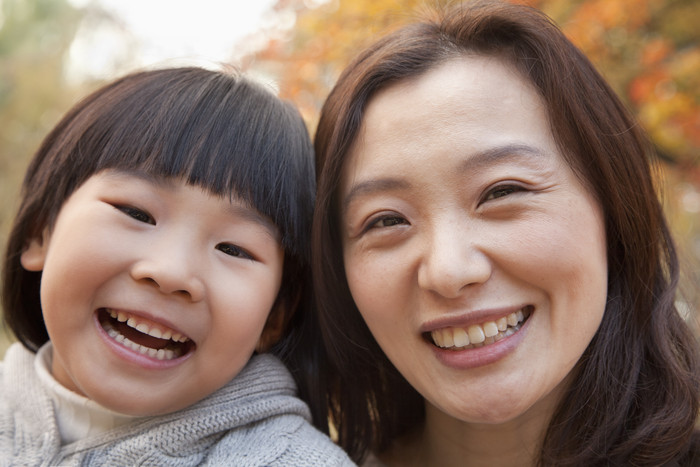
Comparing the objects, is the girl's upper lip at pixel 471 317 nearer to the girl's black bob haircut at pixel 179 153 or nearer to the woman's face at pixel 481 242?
the woman's face at pixel 481 242

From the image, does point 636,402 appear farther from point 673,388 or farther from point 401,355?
point 401,355

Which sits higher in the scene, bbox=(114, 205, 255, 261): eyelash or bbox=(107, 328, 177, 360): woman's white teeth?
bbox=(114, 205, 255, 261): eyelash

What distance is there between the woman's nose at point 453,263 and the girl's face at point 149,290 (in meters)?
0.57

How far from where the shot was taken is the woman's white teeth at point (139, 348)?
190 cm

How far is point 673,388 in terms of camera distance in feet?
6.31

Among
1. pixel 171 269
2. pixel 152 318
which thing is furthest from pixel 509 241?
pixel 152 318

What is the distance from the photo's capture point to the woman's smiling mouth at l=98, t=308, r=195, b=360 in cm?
189

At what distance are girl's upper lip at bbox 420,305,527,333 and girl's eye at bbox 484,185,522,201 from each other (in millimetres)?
321

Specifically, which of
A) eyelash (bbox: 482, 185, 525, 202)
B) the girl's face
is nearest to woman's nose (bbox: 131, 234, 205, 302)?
the girl's face

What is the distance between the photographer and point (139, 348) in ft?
6.25

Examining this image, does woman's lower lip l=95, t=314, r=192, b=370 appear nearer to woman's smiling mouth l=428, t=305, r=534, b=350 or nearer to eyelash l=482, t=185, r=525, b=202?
woman's smiling mouth l=428, t=305, r=534, b=350

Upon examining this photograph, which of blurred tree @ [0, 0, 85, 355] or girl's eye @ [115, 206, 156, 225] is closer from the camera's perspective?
girl's eye @ [115, 206, 156, 225]

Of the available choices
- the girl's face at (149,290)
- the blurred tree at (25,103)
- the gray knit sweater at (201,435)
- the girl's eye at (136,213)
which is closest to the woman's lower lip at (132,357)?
A: the girl's face at (149,290)

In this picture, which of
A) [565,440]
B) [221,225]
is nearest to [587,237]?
[565,440]
